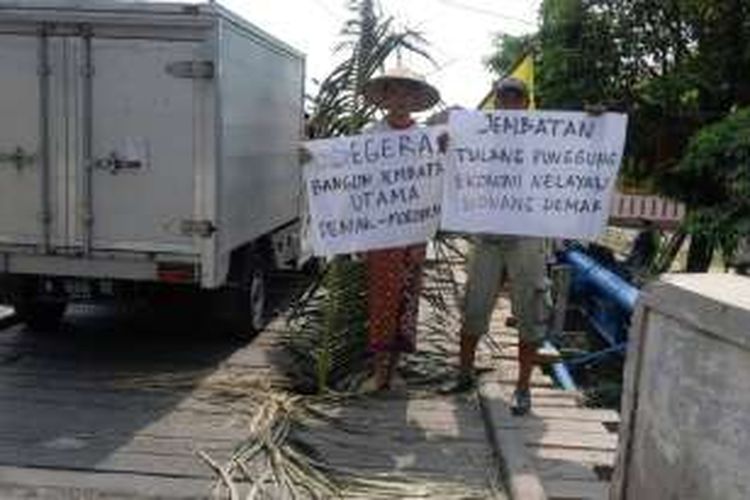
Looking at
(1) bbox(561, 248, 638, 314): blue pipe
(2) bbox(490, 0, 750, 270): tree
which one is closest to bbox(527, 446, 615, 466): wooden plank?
(1) bbox(561, 248, 638, 314): blue pipe

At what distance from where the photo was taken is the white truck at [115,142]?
27.1ft

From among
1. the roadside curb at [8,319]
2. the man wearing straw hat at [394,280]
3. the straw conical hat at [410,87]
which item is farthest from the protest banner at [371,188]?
the roadside curb at [8,319]

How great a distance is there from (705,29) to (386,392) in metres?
7.15

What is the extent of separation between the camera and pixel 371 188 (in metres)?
8.01

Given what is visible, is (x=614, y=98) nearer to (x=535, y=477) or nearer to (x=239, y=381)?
(x=239, y=381)

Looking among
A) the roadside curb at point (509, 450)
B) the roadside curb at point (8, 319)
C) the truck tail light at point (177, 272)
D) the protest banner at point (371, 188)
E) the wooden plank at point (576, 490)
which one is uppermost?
the protest banner at point (371, 188)

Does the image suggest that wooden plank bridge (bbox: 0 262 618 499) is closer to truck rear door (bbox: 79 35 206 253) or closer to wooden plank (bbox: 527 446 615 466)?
wooden plank (bbox: 527 446 615 466)

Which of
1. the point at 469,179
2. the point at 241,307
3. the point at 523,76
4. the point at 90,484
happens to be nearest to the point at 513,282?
the point at 469,179

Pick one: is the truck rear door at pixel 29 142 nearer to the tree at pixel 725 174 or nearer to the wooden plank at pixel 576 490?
the wooden plank at pixel 576 490

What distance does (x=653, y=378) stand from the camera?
15.7 feet

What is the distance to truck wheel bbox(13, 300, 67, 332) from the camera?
9.74m

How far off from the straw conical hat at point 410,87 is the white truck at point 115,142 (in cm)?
102

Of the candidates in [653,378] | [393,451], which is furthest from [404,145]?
[653,378]

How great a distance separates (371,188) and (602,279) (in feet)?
15.3
